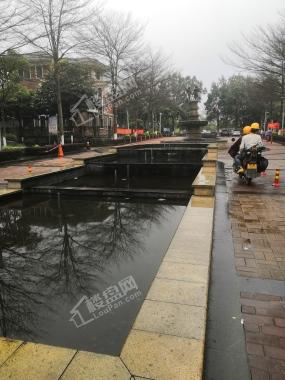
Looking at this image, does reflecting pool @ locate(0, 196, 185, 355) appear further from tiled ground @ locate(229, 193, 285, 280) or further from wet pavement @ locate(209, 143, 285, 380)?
tiled ground @ locate(229, 193, 285, 280)

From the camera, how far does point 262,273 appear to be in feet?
13.5

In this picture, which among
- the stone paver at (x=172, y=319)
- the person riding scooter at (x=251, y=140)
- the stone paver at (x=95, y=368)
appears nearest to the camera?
the stone paver at (x=95, y=368)

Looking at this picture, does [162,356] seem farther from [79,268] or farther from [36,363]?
A: [79,268]

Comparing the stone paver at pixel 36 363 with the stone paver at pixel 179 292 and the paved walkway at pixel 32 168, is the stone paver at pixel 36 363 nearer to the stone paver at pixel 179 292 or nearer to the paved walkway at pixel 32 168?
the stone paver at pixel 179 292

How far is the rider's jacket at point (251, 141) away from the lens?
965cm

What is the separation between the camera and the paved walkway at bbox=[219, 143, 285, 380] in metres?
2.68

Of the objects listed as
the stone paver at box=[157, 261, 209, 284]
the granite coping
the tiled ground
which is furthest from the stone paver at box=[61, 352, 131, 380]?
the tiled ground

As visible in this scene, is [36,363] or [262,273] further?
[262,273]

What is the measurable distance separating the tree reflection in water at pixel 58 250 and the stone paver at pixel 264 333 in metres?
1.80

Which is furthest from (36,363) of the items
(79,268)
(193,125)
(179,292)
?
(193,125)

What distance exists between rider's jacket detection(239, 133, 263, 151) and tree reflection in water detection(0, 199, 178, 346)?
3.52m

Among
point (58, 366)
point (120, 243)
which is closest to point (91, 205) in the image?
point (120, 243)

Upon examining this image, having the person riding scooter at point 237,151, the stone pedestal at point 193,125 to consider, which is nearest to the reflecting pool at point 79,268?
the person riding scooter at point 237,151

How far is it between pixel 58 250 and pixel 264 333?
11.7 feet
